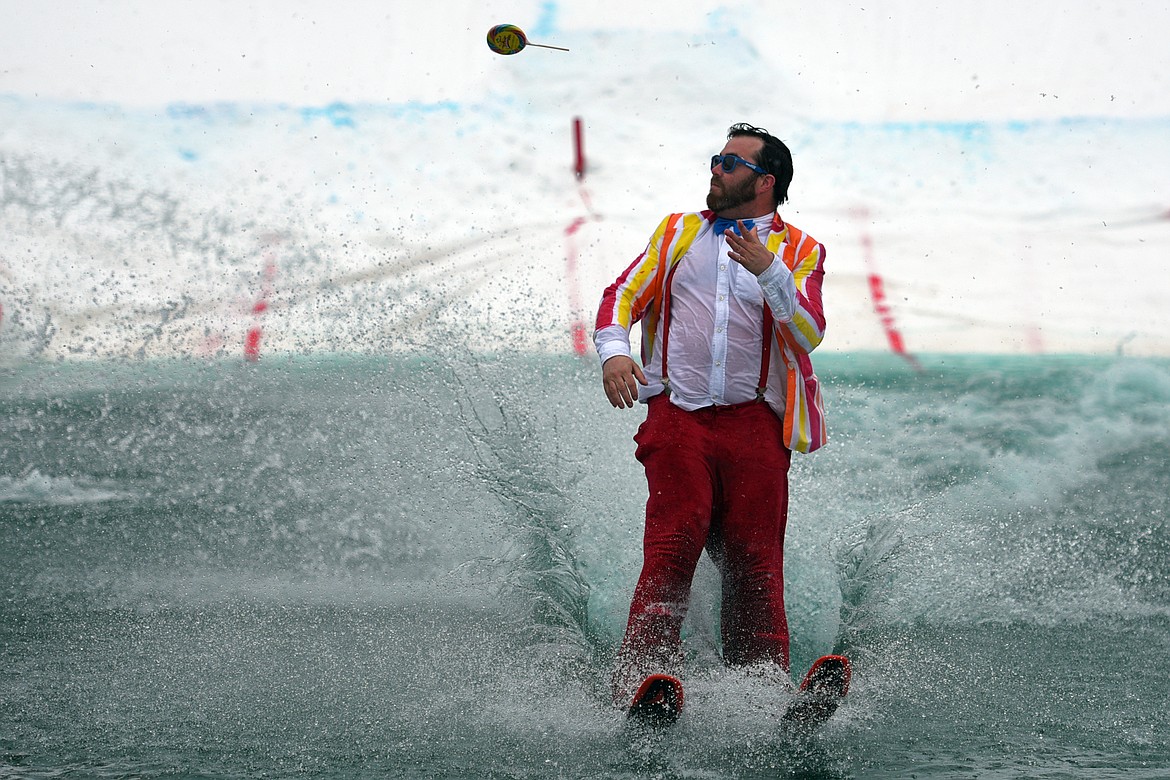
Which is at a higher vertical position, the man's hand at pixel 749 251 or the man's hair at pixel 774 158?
the man's hair at pixel 774 158

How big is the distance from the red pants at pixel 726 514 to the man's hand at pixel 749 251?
42 centimetres

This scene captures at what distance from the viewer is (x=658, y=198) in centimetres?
1290

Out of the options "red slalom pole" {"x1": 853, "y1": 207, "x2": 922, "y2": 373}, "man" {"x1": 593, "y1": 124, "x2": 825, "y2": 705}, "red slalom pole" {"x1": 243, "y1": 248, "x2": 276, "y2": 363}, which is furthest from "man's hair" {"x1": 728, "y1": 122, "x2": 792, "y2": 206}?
"red slalom pole" {"x1": 853, "y1": 207, "x2": 922, "y2": 373}

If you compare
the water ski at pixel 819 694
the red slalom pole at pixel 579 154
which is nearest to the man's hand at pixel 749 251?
the water ski at pixel 819 694

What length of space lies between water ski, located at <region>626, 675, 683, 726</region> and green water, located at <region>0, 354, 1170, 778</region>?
0.06m

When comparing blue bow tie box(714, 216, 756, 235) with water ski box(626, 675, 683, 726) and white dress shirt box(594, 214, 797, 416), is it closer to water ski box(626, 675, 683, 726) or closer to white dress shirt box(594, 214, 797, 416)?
white dress shirt box(594, 214, 797, 416)

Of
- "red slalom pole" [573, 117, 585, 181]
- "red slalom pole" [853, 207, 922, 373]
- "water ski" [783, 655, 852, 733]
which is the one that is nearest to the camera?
"water ski" [783, 655, 852, 733]

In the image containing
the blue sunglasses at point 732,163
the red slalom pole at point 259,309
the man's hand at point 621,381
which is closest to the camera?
the man's hand at point 621,381

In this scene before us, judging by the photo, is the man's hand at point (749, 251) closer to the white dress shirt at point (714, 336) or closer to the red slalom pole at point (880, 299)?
the white dress shirt at point (714, 336)

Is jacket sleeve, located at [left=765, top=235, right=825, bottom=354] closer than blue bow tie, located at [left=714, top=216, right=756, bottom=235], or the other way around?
jacket sleeve, located at [left=765, top=235, right=825, bottom=354]

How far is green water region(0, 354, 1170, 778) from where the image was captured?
2.58 m

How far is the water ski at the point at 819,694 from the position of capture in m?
2.55

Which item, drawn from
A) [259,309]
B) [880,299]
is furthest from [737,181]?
[880,299]

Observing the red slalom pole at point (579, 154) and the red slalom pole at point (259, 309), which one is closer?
the red slalom pole at point (259, 309)
